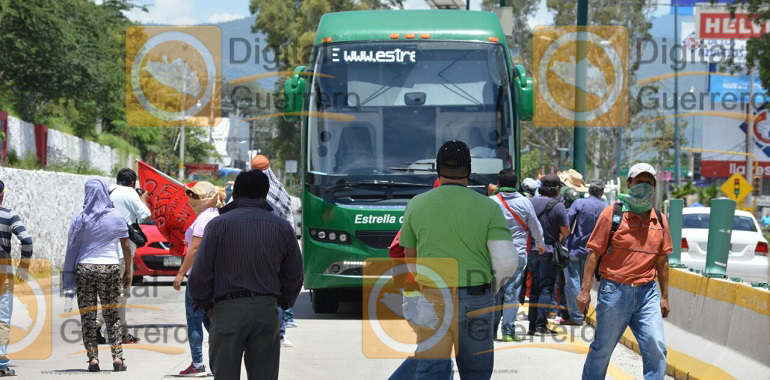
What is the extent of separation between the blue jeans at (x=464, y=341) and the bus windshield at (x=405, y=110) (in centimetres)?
724

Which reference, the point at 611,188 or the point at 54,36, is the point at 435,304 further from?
the point at 611,188

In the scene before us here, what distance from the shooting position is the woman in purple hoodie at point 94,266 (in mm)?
9422

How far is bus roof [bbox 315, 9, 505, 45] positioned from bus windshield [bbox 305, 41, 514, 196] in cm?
17

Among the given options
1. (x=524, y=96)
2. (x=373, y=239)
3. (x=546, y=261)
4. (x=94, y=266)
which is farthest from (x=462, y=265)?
(x=524, y=96)

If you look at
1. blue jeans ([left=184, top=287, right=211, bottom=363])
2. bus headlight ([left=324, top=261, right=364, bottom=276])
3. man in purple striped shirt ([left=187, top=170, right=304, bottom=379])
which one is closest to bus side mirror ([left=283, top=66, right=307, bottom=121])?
bus headlight ([left=324, top=261, right=364, bottom=276])

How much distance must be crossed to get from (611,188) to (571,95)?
45.8ft

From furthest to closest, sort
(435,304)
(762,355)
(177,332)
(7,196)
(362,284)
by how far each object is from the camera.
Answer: (7,196) → (362,284) → (177,332) → (762,355) → (435,304)

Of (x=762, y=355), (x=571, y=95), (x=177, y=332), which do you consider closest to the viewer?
(x=762, y=355)

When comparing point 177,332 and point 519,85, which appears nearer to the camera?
point 177,332

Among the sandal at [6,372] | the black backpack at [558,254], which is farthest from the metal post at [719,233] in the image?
the sandal at [6,372]

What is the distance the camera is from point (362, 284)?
13367 mm

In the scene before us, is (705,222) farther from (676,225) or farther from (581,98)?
(676,225)

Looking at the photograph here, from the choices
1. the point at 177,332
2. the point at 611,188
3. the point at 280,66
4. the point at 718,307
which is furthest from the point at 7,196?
the point at 280,66

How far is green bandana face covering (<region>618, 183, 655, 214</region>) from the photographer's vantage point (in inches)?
290
